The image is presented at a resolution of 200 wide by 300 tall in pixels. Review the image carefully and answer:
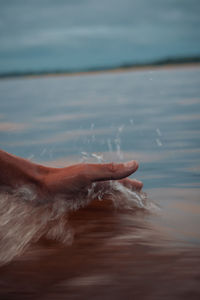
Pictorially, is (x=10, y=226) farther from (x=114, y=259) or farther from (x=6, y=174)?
(x=114, y=259)

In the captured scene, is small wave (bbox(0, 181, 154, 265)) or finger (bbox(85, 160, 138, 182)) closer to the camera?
small wave (bbox(0, 181, 154, 265))

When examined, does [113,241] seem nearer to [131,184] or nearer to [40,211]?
[40,211]

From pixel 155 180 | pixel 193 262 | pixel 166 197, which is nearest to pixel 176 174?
pixel 155 180

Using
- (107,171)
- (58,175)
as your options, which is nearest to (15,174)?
(58,175)

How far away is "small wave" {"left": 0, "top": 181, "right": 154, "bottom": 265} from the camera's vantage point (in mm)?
904

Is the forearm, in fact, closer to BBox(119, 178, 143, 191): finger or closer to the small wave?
the small wave

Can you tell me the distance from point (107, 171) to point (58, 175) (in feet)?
0.42

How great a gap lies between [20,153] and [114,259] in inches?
64.1

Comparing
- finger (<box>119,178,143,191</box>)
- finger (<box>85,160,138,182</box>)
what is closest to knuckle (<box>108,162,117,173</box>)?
finger (<box>85,160,138,182</box>)

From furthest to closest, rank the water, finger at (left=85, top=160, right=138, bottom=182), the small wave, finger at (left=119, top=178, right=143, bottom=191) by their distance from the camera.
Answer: finger at (left=119, top=178, right=143, bottom=191), finger at (left=85, top=160, right=138, bottom=182), the small wave, the water

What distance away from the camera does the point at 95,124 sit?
3.24 metres

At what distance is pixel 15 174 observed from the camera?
3.73 ft

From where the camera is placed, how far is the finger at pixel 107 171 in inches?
42.4

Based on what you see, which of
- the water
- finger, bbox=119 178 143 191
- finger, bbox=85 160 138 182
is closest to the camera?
the water
